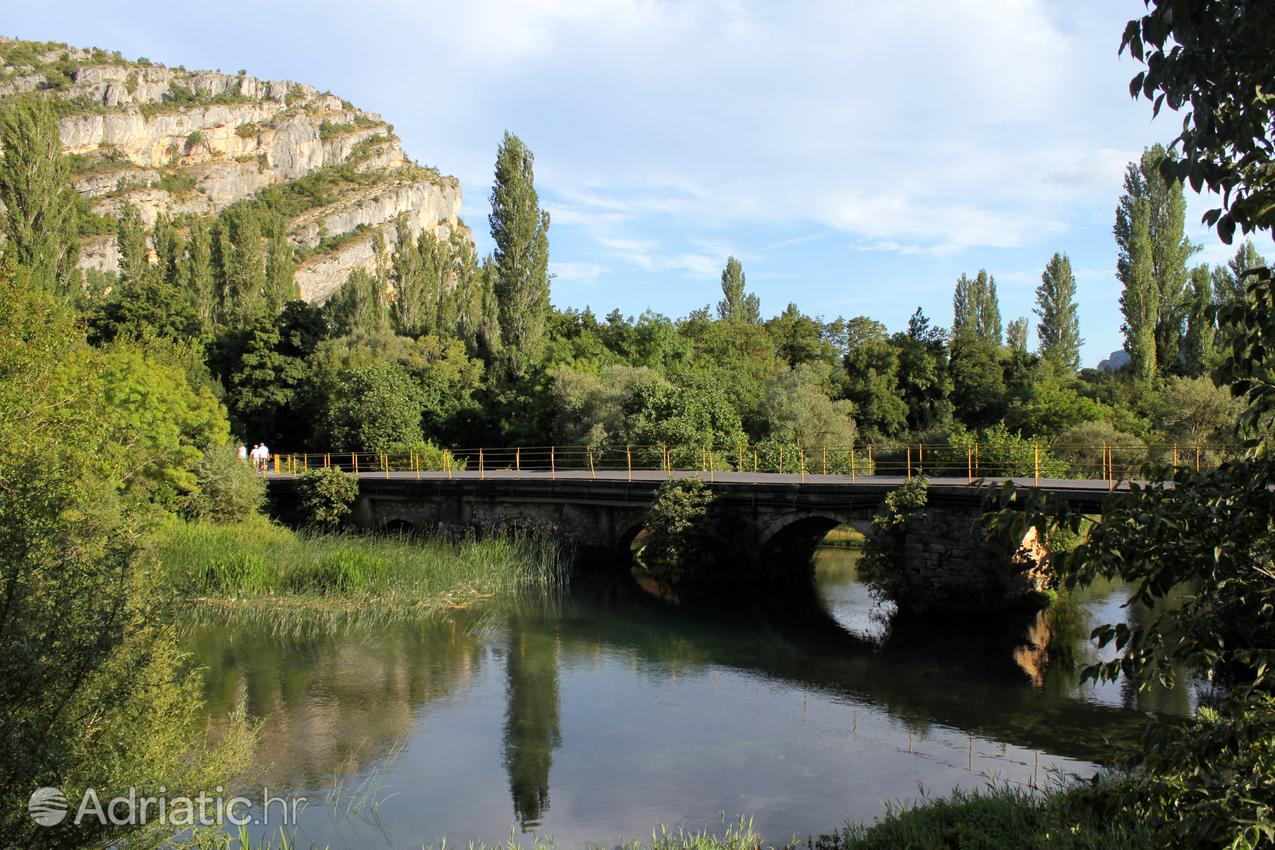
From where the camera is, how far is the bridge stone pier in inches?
692

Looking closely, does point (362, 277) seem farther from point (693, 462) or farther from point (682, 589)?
point (682, 589)

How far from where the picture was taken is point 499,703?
1273 centimetres

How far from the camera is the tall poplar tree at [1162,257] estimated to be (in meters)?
38.0

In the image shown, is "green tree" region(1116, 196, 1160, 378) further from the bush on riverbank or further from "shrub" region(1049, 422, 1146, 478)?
the bush on riverbank

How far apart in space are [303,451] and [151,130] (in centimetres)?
10178

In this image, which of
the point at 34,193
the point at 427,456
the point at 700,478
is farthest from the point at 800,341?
the point at 34,193

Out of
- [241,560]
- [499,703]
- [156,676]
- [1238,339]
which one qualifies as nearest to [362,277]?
[241,560]

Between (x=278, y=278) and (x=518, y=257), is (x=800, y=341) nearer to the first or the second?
(x=518, y=257)

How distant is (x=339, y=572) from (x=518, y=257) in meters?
24.0

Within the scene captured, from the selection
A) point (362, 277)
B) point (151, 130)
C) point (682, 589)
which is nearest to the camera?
point (682, 589)

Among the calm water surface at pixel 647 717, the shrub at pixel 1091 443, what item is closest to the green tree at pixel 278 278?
the shrub at pixel 1091 443

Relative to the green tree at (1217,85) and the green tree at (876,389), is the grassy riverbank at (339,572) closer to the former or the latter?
the green tree at (1217,85)

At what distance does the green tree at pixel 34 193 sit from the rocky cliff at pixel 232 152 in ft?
256

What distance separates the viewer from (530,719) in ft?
39.5
